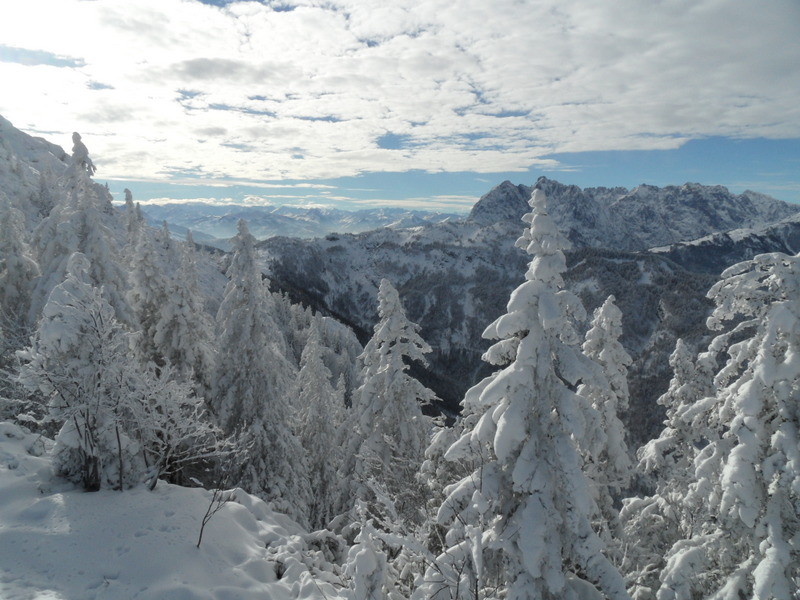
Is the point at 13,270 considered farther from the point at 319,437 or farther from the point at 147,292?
the point at 319,437

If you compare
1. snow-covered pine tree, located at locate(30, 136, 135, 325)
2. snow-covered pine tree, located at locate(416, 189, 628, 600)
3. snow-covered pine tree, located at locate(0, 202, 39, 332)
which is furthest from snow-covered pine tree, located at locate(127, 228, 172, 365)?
snow-covered pine tree, located at locate(416, 189, 628, 600)

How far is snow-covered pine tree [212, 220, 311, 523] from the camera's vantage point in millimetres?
19172

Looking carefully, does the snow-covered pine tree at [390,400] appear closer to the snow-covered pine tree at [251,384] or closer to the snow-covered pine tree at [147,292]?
the snow-covered pine tree at [251,384]

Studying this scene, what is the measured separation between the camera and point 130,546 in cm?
872

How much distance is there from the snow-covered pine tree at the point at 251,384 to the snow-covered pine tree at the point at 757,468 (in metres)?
15.5

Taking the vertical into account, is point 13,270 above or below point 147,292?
above

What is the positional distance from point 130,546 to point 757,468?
40.3 feet

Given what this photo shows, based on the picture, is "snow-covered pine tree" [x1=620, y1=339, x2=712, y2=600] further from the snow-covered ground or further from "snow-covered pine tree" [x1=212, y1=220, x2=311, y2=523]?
"snow-covered pine tree" [x1=212, y1=220, x2=311, y2=523]

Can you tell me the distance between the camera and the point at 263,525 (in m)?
11.5

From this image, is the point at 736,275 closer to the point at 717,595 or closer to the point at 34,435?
the point at 717,595

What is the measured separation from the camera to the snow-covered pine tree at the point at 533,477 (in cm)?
712

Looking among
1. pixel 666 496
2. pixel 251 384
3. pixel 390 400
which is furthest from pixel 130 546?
pixel 666 496

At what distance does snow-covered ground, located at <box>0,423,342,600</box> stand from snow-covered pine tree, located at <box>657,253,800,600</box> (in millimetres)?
7521

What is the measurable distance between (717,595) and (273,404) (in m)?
16.7
